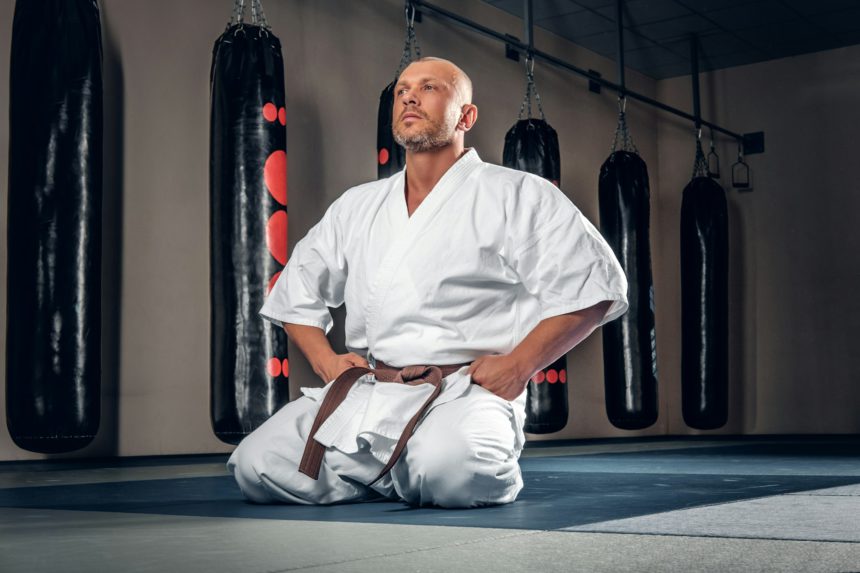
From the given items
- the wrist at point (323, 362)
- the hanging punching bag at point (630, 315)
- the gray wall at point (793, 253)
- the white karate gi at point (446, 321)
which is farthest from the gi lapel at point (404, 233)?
the gray wall at point (793, 253)

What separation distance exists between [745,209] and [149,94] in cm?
550

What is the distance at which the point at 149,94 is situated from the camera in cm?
501

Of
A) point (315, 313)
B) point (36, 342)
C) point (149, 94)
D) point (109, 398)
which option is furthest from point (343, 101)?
point (315, 313)

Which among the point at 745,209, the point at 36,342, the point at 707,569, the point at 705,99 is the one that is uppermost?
the point at 705,99

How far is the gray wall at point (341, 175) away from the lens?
15.9 ft

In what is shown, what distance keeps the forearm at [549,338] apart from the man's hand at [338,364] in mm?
371

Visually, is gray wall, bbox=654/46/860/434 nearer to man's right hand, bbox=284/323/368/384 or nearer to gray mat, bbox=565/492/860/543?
gray mat, bbox=565/492/860/543

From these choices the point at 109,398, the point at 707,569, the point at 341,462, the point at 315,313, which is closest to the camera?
the point at 707,569

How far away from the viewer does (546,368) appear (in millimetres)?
5375

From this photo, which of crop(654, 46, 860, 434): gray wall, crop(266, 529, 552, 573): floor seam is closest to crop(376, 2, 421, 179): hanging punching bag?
crop(266, 529, 552, 573): floor seam

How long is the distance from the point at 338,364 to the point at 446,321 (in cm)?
28

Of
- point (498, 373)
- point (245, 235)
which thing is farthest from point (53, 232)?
point (498, 373)

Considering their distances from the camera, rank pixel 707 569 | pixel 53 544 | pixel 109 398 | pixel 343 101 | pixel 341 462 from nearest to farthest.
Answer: pixel 707 569, pixel 53 544, pixel 341 462, pixel 109 398, pixel 343 101

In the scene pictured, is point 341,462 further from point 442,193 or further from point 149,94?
point 149,94
